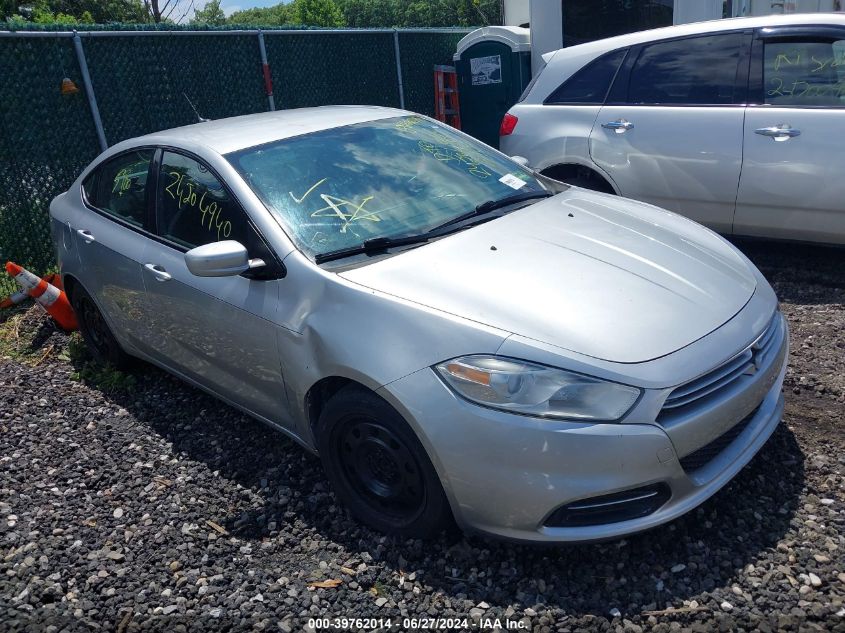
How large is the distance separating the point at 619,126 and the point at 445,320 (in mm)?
3492

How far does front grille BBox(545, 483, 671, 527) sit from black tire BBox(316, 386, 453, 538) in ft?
1.44

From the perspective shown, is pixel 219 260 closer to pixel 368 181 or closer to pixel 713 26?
pixel 368 181

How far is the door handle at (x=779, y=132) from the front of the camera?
4867 mm

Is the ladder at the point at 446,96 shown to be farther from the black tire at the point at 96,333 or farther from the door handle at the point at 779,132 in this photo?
the black tire at the point at 96,333

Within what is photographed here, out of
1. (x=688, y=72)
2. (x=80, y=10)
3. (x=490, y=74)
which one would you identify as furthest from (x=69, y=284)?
(x=80, y=10)

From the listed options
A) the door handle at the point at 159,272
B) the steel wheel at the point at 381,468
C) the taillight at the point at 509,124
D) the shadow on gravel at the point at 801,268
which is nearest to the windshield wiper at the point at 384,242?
the steel wheel at the point at 381,468

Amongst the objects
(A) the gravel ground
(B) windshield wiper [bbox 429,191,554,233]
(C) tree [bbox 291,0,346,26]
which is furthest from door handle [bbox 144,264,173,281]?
(C) tree [bbox 291,0,346,26]

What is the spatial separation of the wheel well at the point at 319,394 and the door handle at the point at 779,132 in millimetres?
3603

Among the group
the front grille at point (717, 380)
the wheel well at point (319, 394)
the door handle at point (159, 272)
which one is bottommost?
the wheel well at point (319, 394)

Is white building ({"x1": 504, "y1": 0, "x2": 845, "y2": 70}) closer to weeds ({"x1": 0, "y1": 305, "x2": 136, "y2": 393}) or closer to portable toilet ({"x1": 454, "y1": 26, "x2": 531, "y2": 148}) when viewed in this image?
portable toilet ({"x1": 454, "y1": 26, "x2": 531, "y2": 148})

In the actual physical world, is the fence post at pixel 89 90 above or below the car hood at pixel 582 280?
above

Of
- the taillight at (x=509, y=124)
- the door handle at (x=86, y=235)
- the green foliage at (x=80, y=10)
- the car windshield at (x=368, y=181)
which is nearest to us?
the car windshield at (x=368, y=181)

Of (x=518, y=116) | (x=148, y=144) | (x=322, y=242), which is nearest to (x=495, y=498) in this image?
(x=322, y=242)

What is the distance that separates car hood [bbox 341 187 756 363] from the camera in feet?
8.43
